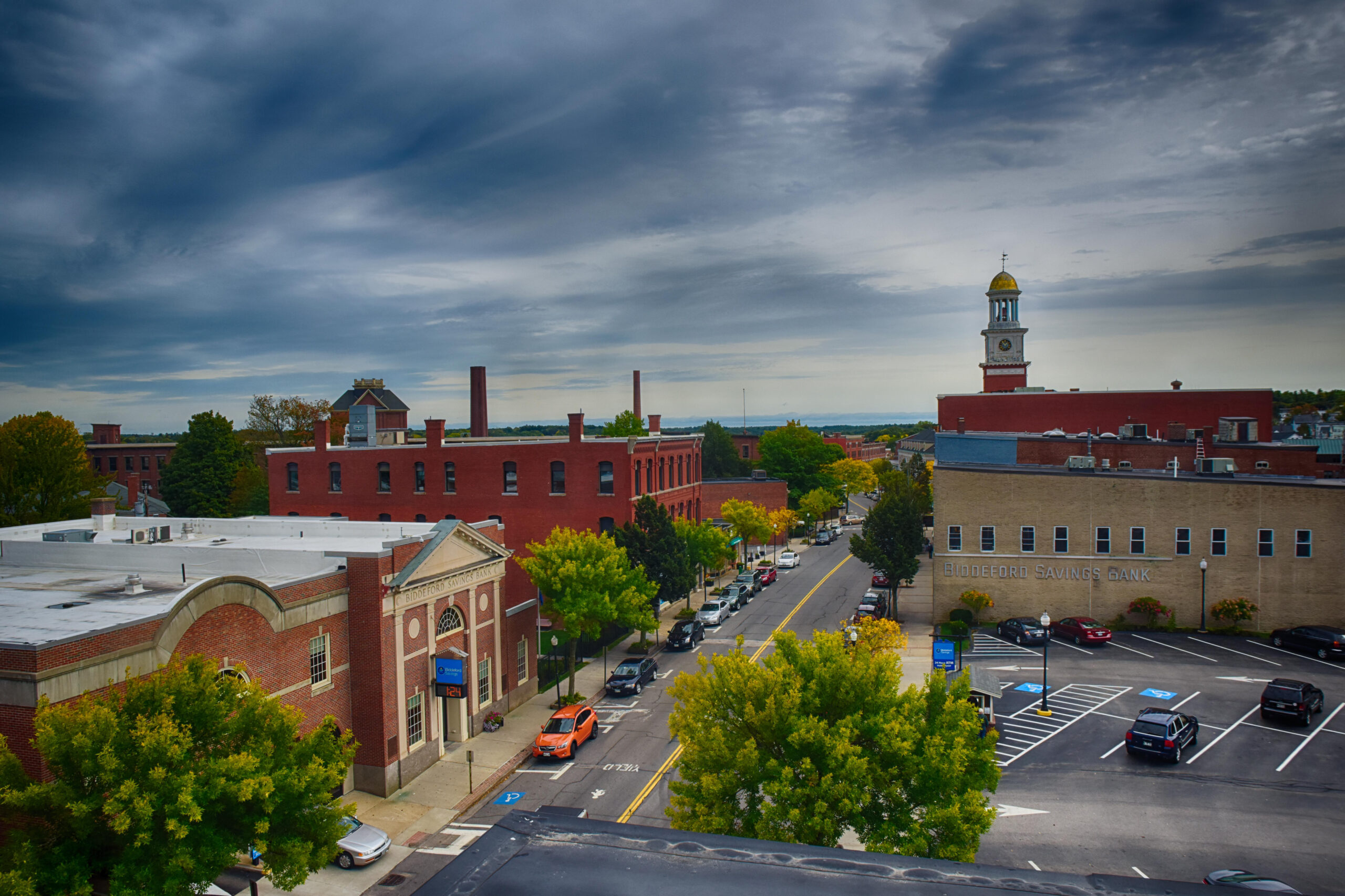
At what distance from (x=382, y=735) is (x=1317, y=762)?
1212 inches

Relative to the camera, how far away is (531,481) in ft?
175

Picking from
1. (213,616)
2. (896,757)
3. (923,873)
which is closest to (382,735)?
(213,616)

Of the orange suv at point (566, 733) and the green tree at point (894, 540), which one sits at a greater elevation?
the green tree at point (894, 540)

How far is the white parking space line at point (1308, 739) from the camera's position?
2684 centimetres

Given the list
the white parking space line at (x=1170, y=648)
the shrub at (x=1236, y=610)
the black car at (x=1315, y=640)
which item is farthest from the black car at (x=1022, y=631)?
the black car at (x=1315, y=640)

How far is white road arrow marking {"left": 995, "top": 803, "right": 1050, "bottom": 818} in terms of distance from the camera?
2358cm

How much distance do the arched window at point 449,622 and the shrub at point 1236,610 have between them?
39.8 metres

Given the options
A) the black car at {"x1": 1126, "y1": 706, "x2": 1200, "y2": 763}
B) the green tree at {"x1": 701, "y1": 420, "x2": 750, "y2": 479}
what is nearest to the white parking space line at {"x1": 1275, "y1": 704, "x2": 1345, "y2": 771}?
the black car at {"x1": 1126, "y1": 706, "x2": 1200, "y2": 763}

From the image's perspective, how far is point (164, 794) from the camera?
13.7m

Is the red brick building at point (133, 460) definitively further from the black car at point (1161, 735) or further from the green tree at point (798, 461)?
the black car at point (1161, 735)

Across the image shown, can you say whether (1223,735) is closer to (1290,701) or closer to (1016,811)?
(1290,701)

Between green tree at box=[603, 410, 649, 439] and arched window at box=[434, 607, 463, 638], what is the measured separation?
5379 cm

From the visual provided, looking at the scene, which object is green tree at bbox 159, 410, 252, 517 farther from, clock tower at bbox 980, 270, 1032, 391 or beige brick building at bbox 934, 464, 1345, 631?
clock tower at bbox 980, 270, 1032, 391

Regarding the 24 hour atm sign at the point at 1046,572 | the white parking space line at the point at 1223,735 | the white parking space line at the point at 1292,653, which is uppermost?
the 24 hour atm sign at the point at 1046,572
